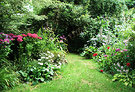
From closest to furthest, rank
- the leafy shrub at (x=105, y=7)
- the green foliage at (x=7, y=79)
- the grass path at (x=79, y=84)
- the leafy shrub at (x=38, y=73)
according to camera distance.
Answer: the green foliage at (x=7, y=79)
the grass path at (x=79, y=84)
the leafy shrub at (x=38, y=73)
the leafy shrub at (x=105, y=7)

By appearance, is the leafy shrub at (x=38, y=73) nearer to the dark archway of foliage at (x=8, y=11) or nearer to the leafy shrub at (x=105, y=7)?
the dark archway of foliage at (x=8, y=11)

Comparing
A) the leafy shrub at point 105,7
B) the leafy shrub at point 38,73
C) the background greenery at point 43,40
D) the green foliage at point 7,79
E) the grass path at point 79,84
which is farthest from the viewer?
the leafy shrub at point 105,7

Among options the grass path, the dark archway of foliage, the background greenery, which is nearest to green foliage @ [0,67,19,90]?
the background greenery

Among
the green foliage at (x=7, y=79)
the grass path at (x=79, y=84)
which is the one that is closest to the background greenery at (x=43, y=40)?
the green foliage at (x=7, y=79)

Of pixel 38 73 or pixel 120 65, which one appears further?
pixel 120 65

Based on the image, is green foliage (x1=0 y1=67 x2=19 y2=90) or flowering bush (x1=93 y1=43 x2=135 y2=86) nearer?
green foliage (x1=0 y1=67 x2=19 y2=90)

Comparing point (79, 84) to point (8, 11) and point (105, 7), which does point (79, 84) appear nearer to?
point (8, 11)

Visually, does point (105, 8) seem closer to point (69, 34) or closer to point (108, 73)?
point (69, 34)

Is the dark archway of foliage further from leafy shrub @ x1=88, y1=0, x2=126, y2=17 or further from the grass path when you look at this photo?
leafy shrub @ x1=88, y1=0, x2=126, y2=17

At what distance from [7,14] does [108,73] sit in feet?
11.5

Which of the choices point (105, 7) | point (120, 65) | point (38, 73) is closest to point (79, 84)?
point (38, 73)

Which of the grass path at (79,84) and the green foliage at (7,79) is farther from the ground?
the green foliage at (7,79)

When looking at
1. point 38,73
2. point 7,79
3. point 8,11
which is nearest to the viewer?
point 7,79

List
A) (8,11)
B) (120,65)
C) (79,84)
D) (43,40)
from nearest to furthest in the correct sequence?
(8,11) < (79,84) < (120,65) < (43,40)
